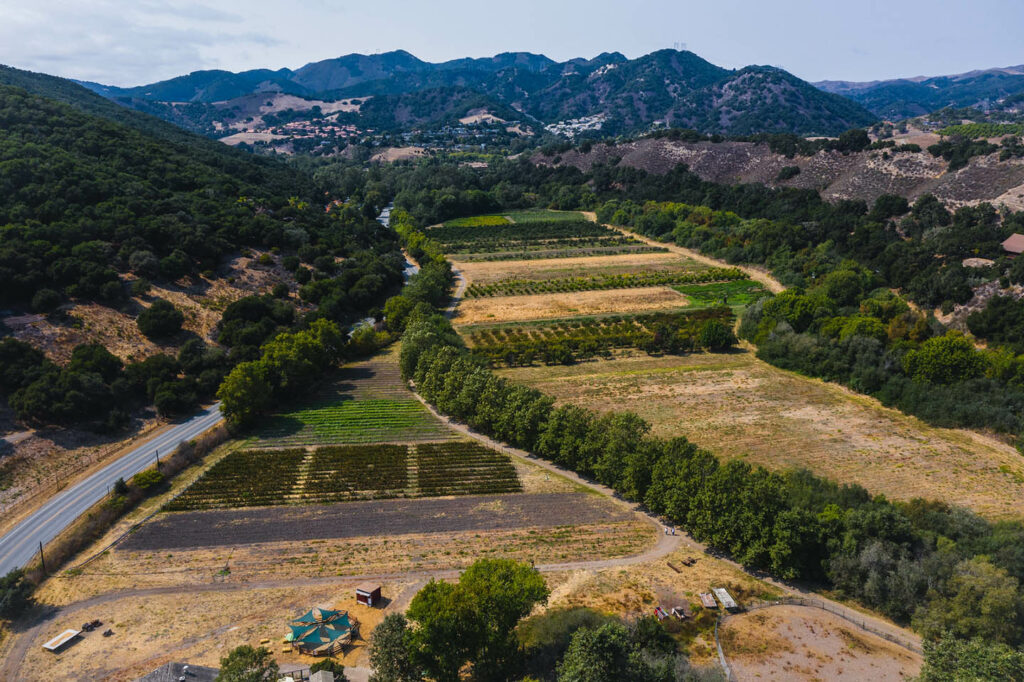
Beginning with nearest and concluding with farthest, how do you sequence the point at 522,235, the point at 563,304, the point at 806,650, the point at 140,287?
1. the point at 806,650
2. the point at 140,287
3. the point at 563,304
4. the point at 522,235

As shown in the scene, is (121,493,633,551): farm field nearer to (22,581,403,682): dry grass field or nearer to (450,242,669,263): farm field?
(22,581,403,682): dry grass field

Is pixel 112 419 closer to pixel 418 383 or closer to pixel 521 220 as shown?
pixel 418 383

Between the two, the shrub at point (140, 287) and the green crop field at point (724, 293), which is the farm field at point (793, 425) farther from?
the shrub at point (140, 287)

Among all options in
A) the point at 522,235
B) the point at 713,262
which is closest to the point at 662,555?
the point at 713,262

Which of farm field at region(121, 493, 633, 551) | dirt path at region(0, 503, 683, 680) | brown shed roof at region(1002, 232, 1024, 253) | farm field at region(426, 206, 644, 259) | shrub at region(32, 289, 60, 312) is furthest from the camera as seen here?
farm field at region(426, 206, 644, 259)

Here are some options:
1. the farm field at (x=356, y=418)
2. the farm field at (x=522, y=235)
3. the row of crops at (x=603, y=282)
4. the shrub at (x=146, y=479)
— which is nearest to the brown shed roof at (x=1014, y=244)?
the row of crops at (x=603, y=282)

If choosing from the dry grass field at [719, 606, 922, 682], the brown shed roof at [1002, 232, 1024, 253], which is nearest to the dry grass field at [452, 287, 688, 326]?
the brown shed roof at [1002, 232, 1024, 253]

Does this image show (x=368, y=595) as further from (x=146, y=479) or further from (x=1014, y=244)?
(x=1014, y=244)
